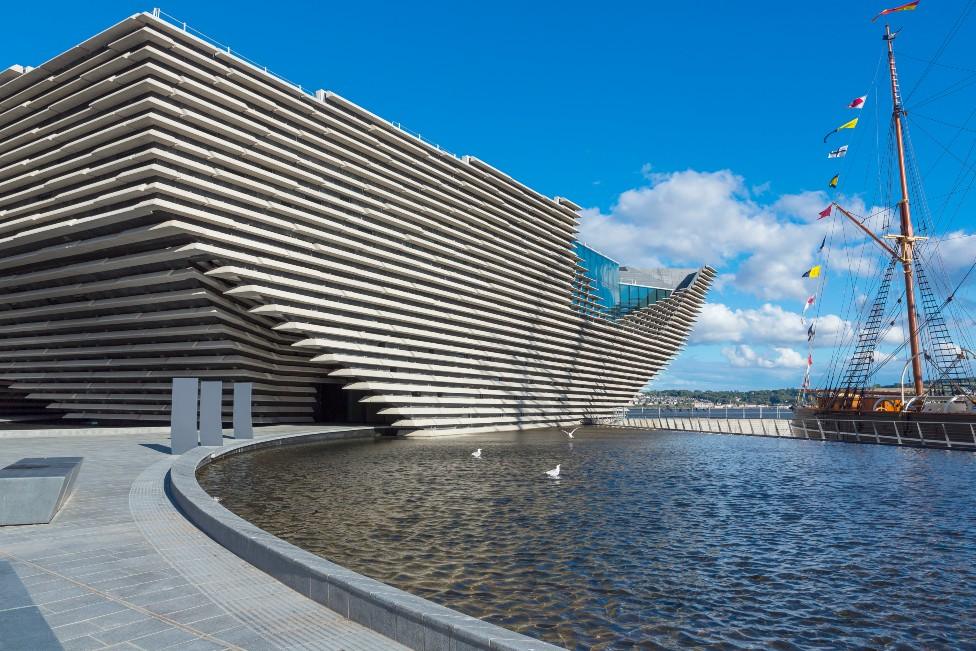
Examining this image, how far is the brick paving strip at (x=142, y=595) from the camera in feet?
17.4

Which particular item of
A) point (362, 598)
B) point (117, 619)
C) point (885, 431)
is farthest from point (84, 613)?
point (885, 431)

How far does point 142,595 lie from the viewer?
634 cm

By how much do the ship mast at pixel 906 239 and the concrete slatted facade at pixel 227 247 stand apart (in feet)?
91.7

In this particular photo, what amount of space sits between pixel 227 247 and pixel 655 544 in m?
24.1

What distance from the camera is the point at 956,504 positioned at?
14.7 m

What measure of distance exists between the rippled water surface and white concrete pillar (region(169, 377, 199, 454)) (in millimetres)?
1299

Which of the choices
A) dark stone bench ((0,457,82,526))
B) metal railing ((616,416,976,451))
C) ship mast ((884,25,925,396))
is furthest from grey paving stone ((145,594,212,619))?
ship mast ((884,25,925,396))

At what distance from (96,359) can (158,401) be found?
3.70 m

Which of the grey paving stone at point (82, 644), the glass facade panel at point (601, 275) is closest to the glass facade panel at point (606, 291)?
the glass facade panel at point (601, 275)

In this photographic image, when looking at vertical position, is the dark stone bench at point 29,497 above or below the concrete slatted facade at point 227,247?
below

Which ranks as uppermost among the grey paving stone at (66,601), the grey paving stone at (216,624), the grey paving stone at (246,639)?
the grey paving stone at (66,601)

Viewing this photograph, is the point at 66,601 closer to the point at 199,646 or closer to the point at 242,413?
the point at 199,646

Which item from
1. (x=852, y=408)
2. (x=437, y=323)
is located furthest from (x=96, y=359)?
(x=852, y=408)

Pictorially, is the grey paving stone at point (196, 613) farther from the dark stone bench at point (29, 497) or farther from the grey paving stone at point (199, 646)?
the dark stone bench at point (29, 497)
